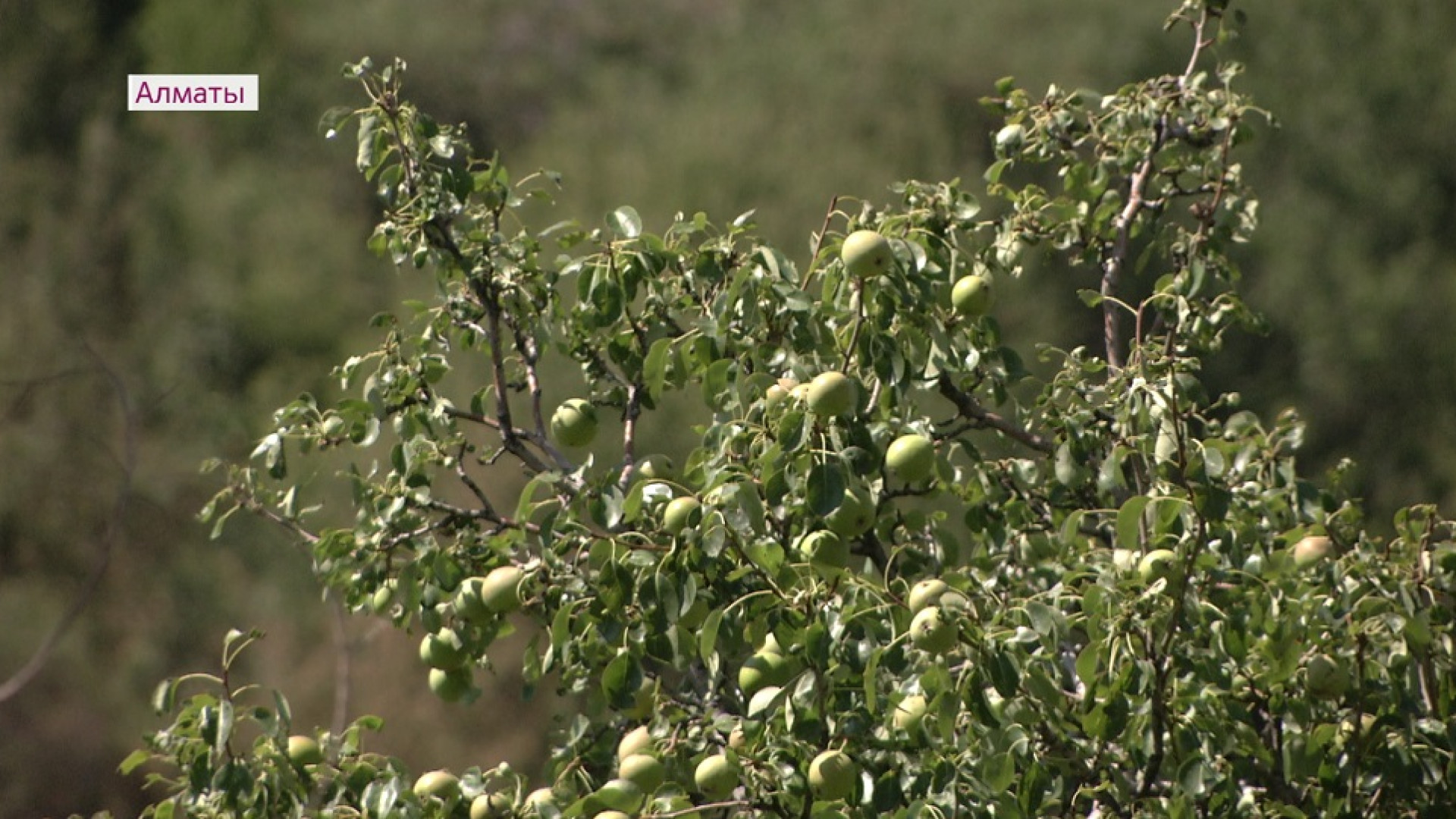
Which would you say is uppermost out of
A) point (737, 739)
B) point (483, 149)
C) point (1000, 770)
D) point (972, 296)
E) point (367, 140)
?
point (483, 149)

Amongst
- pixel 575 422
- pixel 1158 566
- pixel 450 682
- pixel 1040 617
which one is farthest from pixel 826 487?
pixel 450 682

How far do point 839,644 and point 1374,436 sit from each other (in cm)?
793

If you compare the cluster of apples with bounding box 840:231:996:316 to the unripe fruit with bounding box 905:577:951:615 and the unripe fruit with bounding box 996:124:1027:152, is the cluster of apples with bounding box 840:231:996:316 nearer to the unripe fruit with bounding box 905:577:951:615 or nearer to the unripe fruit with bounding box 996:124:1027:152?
the unripe fruit with bounding box 905:577:951:615

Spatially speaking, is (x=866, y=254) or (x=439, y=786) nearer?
(x=866, y=254)

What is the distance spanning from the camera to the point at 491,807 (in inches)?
54.7

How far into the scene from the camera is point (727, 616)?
51.1 inches

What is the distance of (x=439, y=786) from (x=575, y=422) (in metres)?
0.38

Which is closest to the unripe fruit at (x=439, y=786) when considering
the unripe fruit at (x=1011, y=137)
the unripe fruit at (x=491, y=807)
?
the unripe fruit at (x=491, y=807)

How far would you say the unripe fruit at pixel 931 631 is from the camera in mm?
1101

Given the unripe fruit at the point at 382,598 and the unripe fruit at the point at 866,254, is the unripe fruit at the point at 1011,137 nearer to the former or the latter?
the unripe fruit at the point at 866,254

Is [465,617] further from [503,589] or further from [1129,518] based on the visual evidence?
[1129,518]

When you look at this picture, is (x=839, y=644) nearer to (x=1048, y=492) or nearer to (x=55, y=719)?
(x=1048, y=492)

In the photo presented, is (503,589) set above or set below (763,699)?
above

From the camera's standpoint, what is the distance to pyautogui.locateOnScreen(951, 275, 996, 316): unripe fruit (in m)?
1.54
